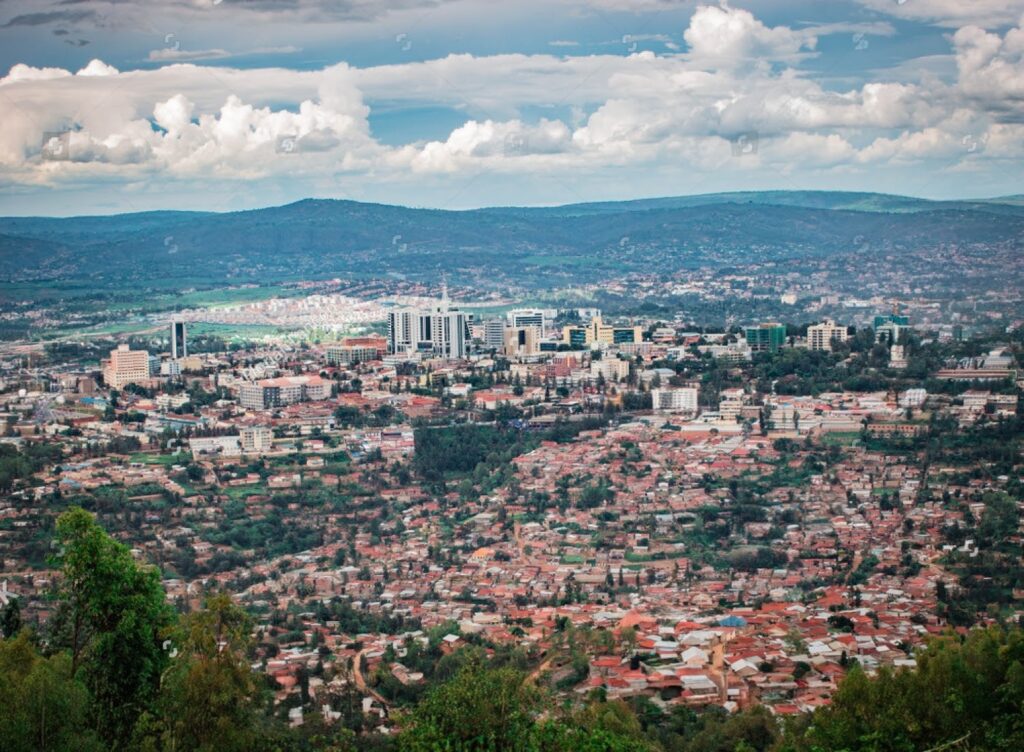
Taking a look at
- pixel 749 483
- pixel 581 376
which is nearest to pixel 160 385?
pixel 581 376

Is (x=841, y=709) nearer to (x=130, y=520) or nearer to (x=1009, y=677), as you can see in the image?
(x=1009, y=677)

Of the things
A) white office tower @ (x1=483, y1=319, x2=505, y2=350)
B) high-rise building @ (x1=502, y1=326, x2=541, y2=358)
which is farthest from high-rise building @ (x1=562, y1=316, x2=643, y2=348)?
white office tower @ (x1=483, y1=319, x2=505, y2=350)

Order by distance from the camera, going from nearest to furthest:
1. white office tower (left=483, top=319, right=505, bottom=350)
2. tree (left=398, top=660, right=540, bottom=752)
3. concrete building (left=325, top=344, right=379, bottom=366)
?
tree (left=398, top=660, right=540, bottom=752), concrete building (left=325, top=344, right=379, bottom=366), white office tower (left=483, top=319, right=505, bottom=350)

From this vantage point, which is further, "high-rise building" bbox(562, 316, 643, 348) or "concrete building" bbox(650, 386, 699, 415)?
"high-rise building" bbox(562, 316, 643, 348)

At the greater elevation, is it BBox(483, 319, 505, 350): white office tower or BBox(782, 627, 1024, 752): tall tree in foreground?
BBox(782, 627, 1024, 752): tall tree in foreground

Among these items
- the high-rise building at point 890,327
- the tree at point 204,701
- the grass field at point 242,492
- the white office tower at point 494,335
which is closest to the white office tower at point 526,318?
the white office tower at point 494,335

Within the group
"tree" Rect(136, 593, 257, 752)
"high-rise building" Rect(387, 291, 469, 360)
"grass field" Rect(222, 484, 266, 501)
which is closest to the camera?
"tree" Rect(136, 593, 257, 752)

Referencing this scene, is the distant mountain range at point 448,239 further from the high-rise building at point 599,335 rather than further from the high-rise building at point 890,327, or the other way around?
the high-rise building at point 599,335

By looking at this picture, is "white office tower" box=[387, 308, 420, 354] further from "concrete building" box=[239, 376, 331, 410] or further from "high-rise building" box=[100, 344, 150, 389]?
"high-rise building" box=[100, 344, 150, 389]
